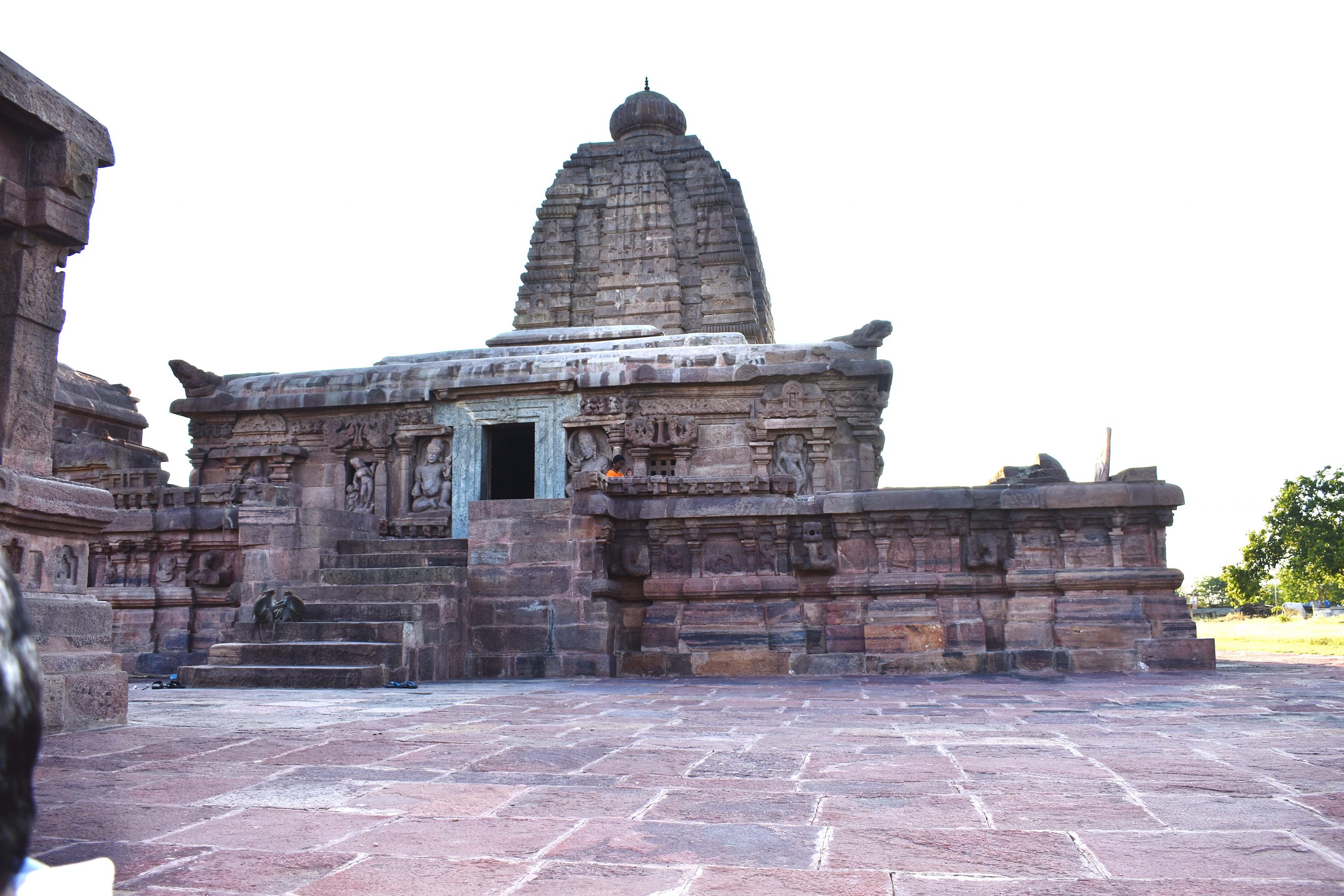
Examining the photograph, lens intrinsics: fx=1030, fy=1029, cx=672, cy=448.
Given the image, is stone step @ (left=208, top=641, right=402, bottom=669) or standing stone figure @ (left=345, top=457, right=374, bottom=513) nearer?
stone step @ (left=208, top=641, right=402, bottom=669)

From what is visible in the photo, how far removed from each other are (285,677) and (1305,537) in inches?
1657

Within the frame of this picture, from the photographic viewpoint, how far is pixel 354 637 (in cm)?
924

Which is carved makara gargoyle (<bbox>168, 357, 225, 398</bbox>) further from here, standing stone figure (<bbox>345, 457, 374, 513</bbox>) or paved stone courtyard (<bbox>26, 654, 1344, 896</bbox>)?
paved stone courtyard (<bbox>26, 654, 1344, 896</bbox>)

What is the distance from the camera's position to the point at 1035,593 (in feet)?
35.1

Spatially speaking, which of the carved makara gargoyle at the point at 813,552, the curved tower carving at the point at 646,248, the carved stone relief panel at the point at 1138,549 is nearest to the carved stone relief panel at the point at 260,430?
the curved tower carving at the point at 646,248

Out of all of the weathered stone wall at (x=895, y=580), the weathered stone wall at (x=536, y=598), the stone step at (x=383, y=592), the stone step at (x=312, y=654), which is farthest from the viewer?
the weathered stone wall at (x=895, y=580)

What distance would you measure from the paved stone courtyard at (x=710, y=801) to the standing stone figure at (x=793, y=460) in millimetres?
10500

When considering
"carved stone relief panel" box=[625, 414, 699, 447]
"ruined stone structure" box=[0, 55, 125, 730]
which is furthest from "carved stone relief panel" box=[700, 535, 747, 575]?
"ruined stone structure" box=[0, 55, 125, 730]

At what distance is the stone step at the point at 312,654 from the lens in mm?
8742

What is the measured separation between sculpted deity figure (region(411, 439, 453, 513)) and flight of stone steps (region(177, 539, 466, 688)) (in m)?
5.96

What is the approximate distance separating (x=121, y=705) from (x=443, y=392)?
39.3 feet

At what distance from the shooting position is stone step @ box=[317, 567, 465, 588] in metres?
10.3

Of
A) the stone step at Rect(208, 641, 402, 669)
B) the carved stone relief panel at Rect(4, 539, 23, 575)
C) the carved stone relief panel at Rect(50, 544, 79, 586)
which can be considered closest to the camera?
the carved stone relief panel at Rect(4, 539, 23, 575)

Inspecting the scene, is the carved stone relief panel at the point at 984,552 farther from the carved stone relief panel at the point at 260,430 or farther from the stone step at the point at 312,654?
the carved stone relief panel at the point at 260,430
